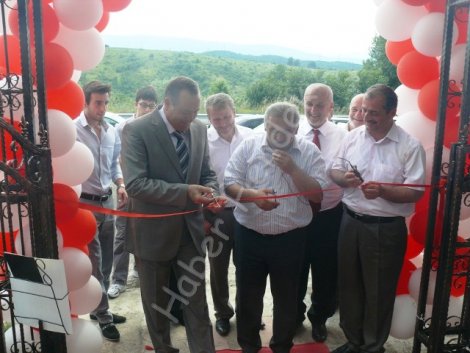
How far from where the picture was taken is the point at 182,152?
2.66 m

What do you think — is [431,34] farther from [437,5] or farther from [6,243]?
[6,243]

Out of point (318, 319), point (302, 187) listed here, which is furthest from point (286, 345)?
point (302, 187)

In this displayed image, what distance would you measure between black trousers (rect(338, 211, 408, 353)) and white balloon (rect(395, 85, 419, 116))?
2.92ft

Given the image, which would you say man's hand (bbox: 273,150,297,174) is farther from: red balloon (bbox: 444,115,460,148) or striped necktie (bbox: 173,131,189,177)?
red balloon (bbox: 444,115,460,148)

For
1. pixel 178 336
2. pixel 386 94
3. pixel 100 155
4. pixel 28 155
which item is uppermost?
pixel 386 94

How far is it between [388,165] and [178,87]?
141cm

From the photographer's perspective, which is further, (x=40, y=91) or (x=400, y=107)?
(x=400, y=107)

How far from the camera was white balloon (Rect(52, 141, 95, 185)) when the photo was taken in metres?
2.57

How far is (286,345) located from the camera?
2939 millimetres

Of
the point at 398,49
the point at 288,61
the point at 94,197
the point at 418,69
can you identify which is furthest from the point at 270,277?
the point at 288,61

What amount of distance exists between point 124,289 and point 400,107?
292 centimetres

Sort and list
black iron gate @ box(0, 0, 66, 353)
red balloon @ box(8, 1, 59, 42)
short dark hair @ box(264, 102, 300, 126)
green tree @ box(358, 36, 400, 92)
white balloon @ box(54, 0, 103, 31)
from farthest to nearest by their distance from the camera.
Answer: green tree @ box(358, 36, 400, 92)
short dark hair @ box(264, 102, 300, 126)
white balloon @ box(54, 0, 103, 31)
red balloon @ box(8, 1, 59, 42)
black iron gate @ box(0, 0, 66, 353)

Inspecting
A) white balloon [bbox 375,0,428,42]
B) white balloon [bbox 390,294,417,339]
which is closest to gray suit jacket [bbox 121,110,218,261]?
white balloon [bbox 390,294,417,339]

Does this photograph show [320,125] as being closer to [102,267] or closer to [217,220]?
[217,220]
